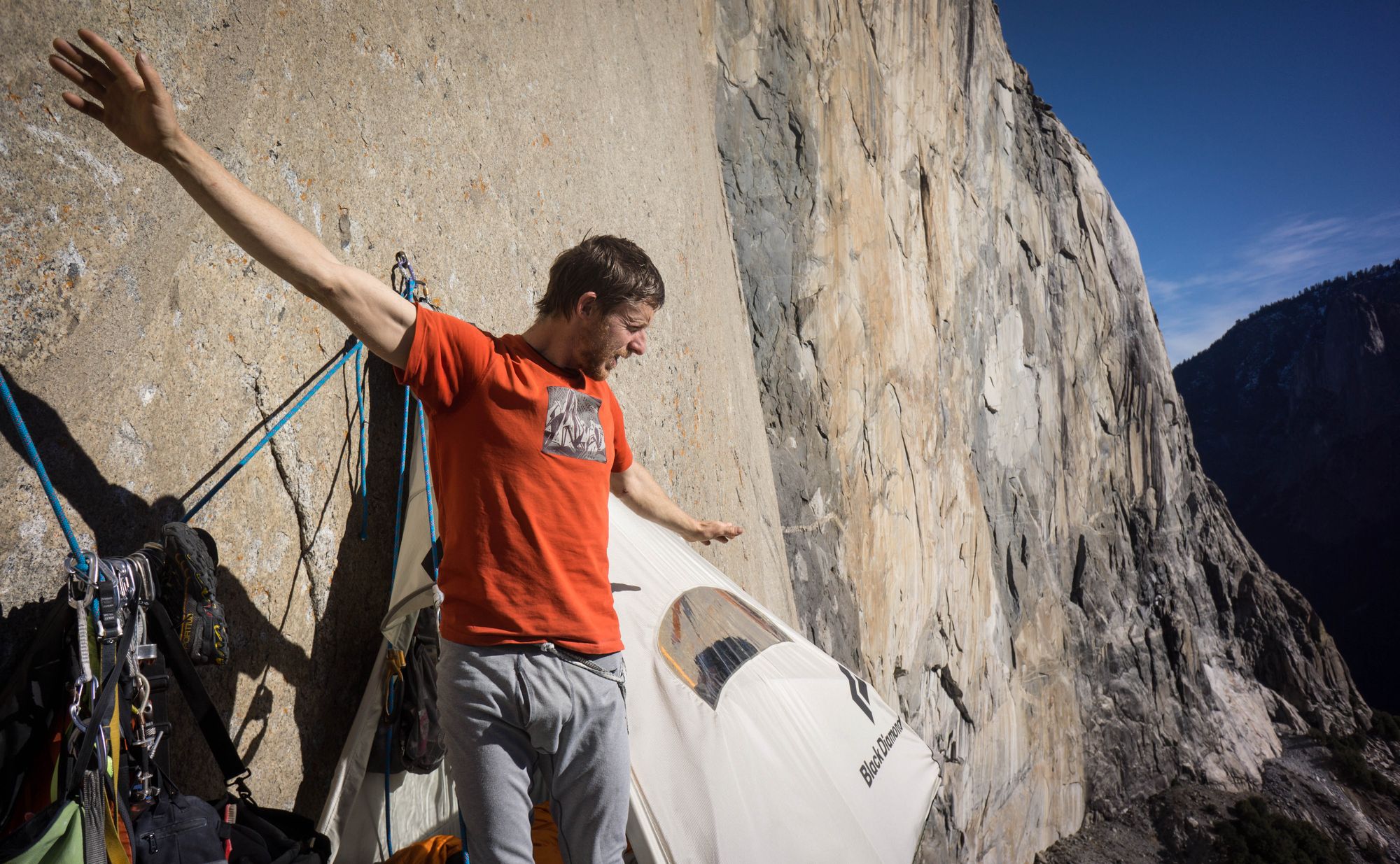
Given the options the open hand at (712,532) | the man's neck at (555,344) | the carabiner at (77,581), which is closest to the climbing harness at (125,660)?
the carabiner at (77,581)

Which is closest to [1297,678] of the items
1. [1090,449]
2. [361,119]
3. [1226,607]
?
[1226,607]

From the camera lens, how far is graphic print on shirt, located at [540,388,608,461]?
150cm

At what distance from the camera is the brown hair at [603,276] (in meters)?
1.56

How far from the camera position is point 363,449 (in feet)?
6.13

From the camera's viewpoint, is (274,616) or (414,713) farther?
(414,713)

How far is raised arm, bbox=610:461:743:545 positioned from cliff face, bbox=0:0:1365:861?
0.57 metres

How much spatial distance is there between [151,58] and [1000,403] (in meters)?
11.2

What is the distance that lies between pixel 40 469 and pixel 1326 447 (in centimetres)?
4676

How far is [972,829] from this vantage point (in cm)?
972

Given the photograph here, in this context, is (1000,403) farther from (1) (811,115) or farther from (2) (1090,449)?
(1) (811,115)

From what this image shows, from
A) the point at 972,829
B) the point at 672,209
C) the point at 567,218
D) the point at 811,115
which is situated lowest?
the point at 972,829

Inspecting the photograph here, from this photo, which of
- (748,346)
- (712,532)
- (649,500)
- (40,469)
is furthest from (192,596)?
(748,346)

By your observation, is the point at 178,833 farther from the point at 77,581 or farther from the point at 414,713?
the point at 414,713

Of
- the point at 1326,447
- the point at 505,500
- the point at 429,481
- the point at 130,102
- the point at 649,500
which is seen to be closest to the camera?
the point at 130,102
